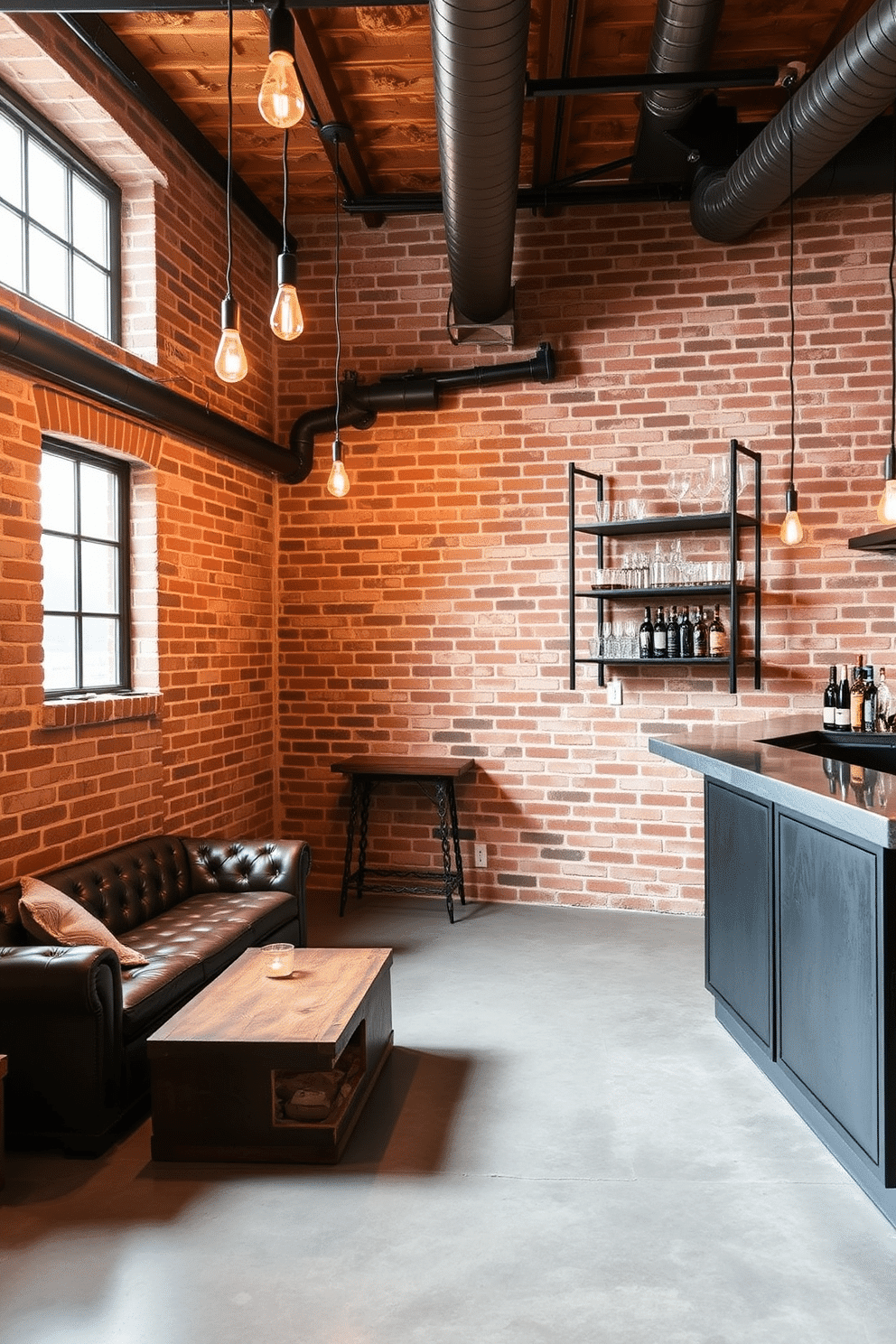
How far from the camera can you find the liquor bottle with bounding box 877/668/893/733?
462 centimetres

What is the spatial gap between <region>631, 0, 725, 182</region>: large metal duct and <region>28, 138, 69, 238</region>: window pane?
2491 millimetres

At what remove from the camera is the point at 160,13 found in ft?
13.2

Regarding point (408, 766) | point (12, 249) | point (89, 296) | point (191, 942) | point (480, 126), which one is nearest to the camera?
point (480, 126)

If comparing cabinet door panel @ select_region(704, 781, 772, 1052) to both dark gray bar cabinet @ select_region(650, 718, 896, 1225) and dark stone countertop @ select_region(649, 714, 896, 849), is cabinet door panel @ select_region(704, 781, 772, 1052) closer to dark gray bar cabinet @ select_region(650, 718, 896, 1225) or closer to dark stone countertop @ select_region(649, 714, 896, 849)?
dark gray bar cabinet @ select_region(650, 718, 896, 1225)

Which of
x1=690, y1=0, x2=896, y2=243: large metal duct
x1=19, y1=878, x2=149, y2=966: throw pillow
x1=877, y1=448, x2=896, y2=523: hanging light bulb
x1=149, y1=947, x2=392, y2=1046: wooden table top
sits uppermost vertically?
x1=690, y1=0, x2=896, y2=243: large metal duct

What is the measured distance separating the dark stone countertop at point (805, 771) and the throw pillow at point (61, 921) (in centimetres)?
203

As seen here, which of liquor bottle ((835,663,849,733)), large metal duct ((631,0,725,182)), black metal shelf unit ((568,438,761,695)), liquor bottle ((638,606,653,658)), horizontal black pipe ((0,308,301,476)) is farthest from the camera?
liquor bottle ((638,606,653,658))

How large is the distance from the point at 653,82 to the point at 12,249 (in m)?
2.67

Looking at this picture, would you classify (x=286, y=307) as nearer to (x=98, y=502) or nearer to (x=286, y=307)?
(x=286, y=307)

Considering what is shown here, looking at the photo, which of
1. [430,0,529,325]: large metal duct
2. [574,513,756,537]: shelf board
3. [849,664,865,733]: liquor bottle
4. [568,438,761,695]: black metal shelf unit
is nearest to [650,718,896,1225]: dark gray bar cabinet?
[849,664,865,733]: liquor bottle

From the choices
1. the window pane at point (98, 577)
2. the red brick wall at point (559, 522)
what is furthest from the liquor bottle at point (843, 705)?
the window pane at point (98, 577)

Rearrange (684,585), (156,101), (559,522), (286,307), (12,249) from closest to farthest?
(286,307), (12,249), (156,101), (684,585), (559,522)

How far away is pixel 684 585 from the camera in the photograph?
5.22 meters

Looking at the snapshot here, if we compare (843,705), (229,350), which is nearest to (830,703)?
(843,705)
